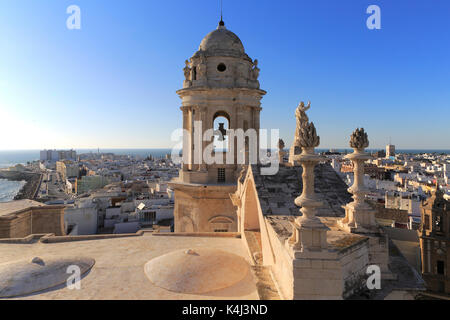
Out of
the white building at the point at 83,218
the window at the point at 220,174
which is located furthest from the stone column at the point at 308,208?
the white building at the point at 83,218

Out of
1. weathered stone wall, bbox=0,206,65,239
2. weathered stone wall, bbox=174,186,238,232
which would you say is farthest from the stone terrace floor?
weathered stone wall, bbox=0,206,65,239

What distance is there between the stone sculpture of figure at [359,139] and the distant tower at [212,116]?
8.34 metres

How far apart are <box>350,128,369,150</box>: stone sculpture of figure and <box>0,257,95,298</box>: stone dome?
676 cm

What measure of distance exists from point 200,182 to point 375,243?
9.58m

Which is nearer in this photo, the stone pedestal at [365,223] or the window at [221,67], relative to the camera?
the stone pedestal at [365,223]

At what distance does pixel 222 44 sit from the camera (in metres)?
13.7

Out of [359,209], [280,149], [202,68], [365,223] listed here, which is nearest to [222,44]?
[202,68]

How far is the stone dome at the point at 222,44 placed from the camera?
44.7 feet

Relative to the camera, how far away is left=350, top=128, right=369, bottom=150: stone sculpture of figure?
16.3 feet

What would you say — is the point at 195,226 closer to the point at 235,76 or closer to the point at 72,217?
the point at 235,76

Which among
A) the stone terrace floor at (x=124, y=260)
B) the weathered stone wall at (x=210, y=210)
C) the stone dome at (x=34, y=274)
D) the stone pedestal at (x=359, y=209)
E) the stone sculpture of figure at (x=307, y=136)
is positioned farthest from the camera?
the weathered stone wall at (x=210, y=210)

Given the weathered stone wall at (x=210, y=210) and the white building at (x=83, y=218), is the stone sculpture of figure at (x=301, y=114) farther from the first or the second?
the white building at (x=83, y=218)

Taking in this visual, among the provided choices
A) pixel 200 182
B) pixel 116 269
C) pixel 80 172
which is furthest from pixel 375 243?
pixel 80 172

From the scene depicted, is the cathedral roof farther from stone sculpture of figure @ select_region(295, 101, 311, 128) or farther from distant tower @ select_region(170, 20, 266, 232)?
distant tower @ select_region(170, 20, 266, 232)
